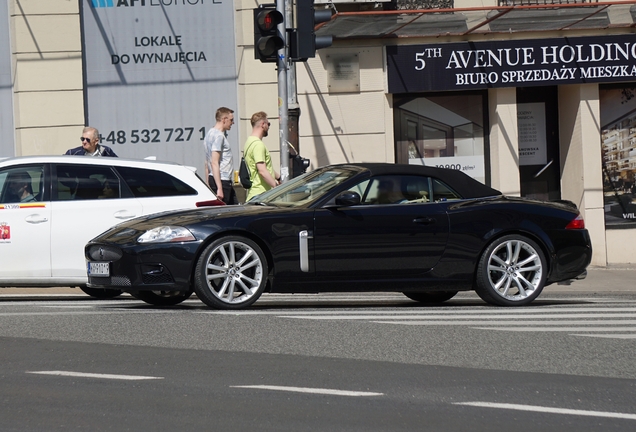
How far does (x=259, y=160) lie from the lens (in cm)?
1367

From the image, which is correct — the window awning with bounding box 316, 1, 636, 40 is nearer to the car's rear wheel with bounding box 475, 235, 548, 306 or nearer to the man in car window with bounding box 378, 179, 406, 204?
the man in car window with bounding box 378, 179, 406, 204

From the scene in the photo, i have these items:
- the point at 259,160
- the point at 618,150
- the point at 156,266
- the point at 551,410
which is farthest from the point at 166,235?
the point at 618,150

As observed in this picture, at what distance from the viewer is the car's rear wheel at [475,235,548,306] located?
410 inches

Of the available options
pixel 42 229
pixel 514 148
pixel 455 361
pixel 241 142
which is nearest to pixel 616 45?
pixel 514 148

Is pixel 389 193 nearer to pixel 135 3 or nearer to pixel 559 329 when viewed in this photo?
pixel 559 329

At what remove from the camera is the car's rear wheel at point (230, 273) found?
381 inches

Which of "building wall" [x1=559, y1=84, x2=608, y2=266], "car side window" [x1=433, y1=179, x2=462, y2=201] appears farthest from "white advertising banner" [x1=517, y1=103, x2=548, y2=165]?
"car side window" [x1=433, y1=179, x2=462, y2=201]

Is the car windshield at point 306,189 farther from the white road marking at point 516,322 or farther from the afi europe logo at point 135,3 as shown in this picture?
the afi europe logo at point 135,3

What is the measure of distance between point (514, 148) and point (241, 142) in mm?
4388

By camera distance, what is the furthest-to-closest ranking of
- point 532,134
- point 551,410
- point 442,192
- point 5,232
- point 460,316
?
point 532,134
point 5,232
point 442,192
point 460,316
point 551,410

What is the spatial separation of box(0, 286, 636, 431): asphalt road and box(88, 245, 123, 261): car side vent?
0.46 meters

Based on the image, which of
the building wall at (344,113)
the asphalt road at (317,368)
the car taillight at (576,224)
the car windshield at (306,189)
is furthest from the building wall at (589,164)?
the car windshield at (306,189)

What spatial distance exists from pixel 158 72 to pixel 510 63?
18.4 ft

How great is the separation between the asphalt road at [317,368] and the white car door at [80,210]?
2.67 feet
